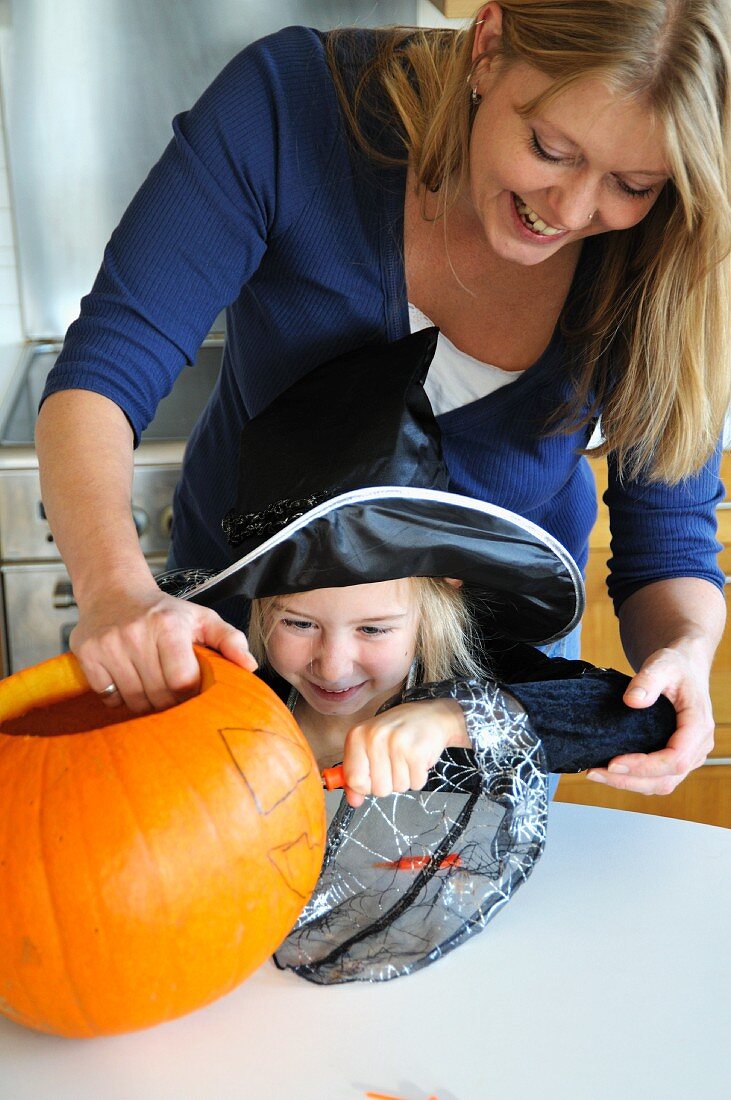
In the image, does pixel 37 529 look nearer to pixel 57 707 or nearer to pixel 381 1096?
pixel 57 707

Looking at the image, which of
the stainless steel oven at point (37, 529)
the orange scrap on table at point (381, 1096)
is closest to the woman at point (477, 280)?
the orange scrap on table at point (381, 1096)

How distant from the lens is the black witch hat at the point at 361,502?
0.85 m

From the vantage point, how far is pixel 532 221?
86cm

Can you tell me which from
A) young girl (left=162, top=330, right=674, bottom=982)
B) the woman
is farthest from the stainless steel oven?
young girl (left=162, top=330, right=674, bottom=982)

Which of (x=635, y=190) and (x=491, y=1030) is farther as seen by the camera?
(x=635, y=190)

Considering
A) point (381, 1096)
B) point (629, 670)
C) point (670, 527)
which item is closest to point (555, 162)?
point (670, 527)

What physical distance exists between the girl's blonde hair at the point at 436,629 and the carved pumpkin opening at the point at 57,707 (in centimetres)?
31

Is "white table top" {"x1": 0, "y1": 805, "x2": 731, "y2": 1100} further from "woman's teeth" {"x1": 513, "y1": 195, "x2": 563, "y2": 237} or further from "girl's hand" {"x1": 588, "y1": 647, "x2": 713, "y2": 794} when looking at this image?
"woman's teeth" {"x1": 513, "y1": 195, "x2": 563, "y2": 237}

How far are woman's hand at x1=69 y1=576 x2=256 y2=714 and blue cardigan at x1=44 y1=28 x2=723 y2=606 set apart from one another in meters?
0.22

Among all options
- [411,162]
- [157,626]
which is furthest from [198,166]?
[157,626]

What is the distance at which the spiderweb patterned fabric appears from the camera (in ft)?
2.47

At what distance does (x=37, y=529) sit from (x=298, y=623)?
2.81 ft

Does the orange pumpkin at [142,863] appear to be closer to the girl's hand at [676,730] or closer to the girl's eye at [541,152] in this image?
the girl's hand at [676,730]

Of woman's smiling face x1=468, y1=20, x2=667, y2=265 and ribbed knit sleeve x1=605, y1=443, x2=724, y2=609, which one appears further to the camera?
ribbed knit sleeve x1=605, y1=443, x2=724, y2=609
